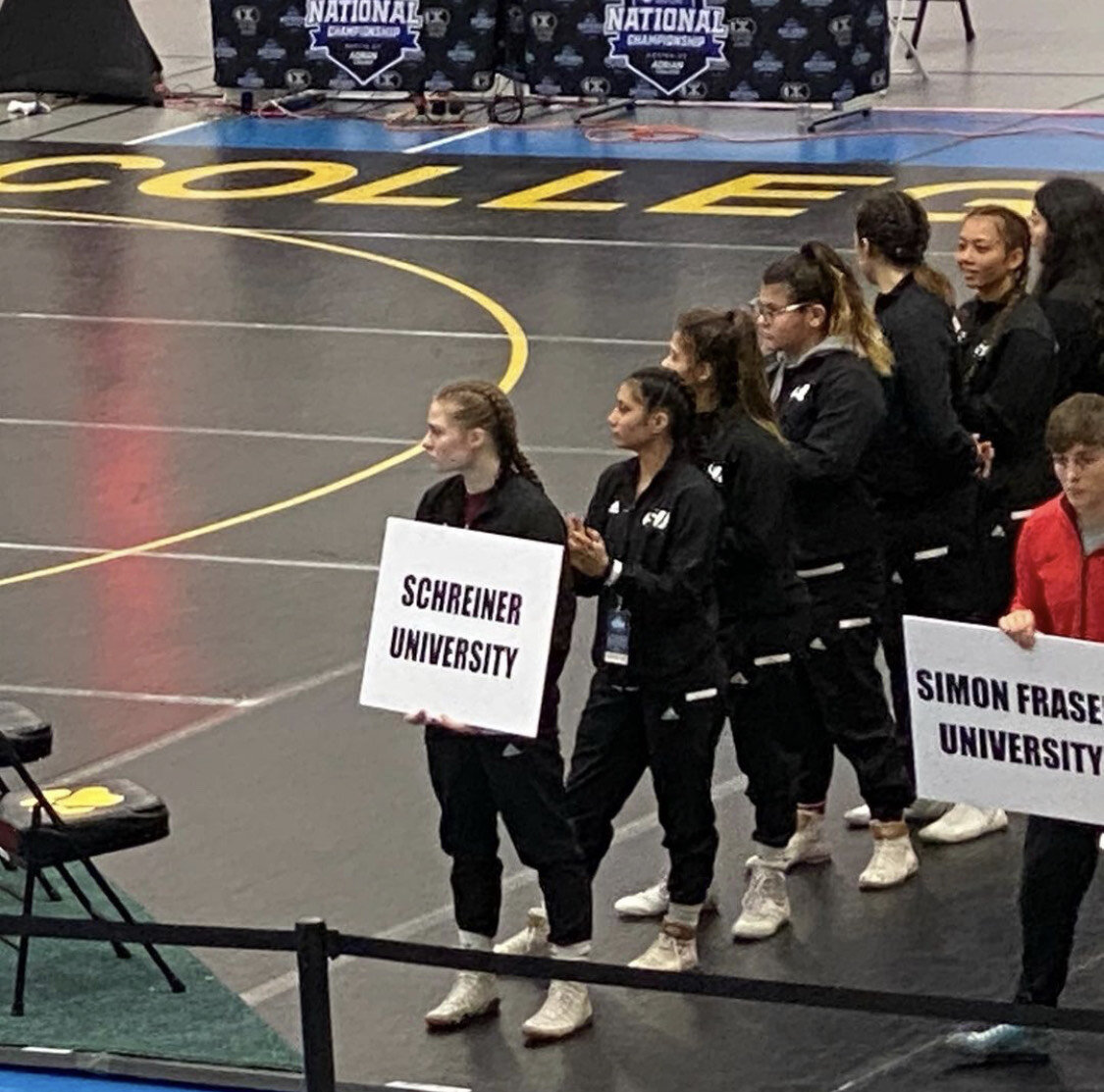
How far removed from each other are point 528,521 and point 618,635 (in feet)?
1.51

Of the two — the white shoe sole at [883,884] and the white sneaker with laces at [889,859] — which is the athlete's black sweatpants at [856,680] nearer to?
the white sneaker with laces at [889,859]

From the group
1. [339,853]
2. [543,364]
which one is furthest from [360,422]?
[339,853]

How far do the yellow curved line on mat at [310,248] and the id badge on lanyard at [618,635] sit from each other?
17.1 ft

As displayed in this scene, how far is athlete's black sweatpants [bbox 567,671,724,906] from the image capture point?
25.2 feet

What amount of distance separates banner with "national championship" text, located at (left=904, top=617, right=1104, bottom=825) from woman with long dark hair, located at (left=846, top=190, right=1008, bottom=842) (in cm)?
167

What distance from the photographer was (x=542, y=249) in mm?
18969

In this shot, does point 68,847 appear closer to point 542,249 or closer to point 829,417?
point 829,417

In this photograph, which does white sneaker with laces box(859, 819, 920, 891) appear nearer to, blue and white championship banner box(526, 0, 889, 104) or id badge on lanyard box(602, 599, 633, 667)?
id badge on lanyard box(602, 599, 633, 667)

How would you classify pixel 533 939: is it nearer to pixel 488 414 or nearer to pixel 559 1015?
pixel 559 1015

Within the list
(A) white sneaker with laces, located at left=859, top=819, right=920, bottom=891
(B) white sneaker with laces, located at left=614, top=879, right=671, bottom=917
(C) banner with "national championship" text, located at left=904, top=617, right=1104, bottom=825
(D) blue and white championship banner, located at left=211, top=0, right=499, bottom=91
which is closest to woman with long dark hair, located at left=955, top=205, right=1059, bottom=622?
(A) white sneaker with laces, located at left=859, top=819, right=920, bottom=891

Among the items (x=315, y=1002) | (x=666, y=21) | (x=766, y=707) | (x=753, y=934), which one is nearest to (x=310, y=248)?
(x=666, y=21)

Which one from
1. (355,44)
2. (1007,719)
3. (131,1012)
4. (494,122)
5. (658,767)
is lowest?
(131,1012)

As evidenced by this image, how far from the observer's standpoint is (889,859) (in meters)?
8.62

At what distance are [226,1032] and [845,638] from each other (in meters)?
A: 2.22
